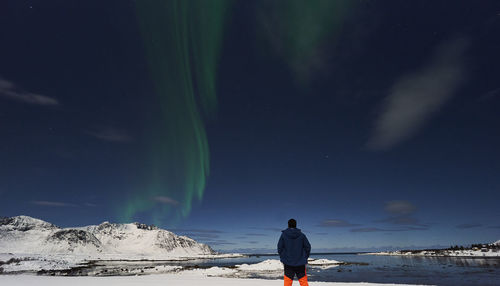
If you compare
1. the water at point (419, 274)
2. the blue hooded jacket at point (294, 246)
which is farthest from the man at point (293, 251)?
the water at point (419, 274)

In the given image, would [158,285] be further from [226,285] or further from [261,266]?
[261,266]

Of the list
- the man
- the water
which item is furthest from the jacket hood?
the water

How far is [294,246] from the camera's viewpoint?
27.3 ft

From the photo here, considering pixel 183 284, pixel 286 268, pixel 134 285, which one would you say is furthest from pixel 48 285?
pixel 286 268

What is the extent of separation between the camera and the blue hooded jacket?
834 centimetres

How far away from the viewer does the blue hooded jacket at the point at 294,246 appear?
8.34 m

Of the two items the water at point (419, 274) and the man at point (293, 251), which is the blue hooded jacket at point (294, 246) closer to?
the man at point (293, 251)

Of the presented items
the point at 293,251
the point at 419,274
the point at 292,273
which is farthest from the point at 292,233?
the point at 419,274

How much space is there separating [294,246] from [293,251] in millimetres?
167

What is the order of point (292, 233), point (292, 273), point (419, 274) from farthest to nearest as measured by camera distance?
point (419, 274)
point (292, 273)
point (292, 233)

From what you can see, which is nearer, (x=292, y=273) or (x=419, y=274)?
(x=292, y=273)

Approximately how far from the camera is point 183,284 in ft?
56.4

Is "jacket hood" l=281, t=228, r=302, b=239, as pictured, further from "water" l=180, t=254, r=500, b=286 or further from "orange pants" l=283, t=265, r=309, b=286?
"water" l=180, t=254, r=500, b=286

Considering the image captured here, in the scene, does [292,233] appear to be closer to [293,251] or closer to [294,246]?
[294,246]
